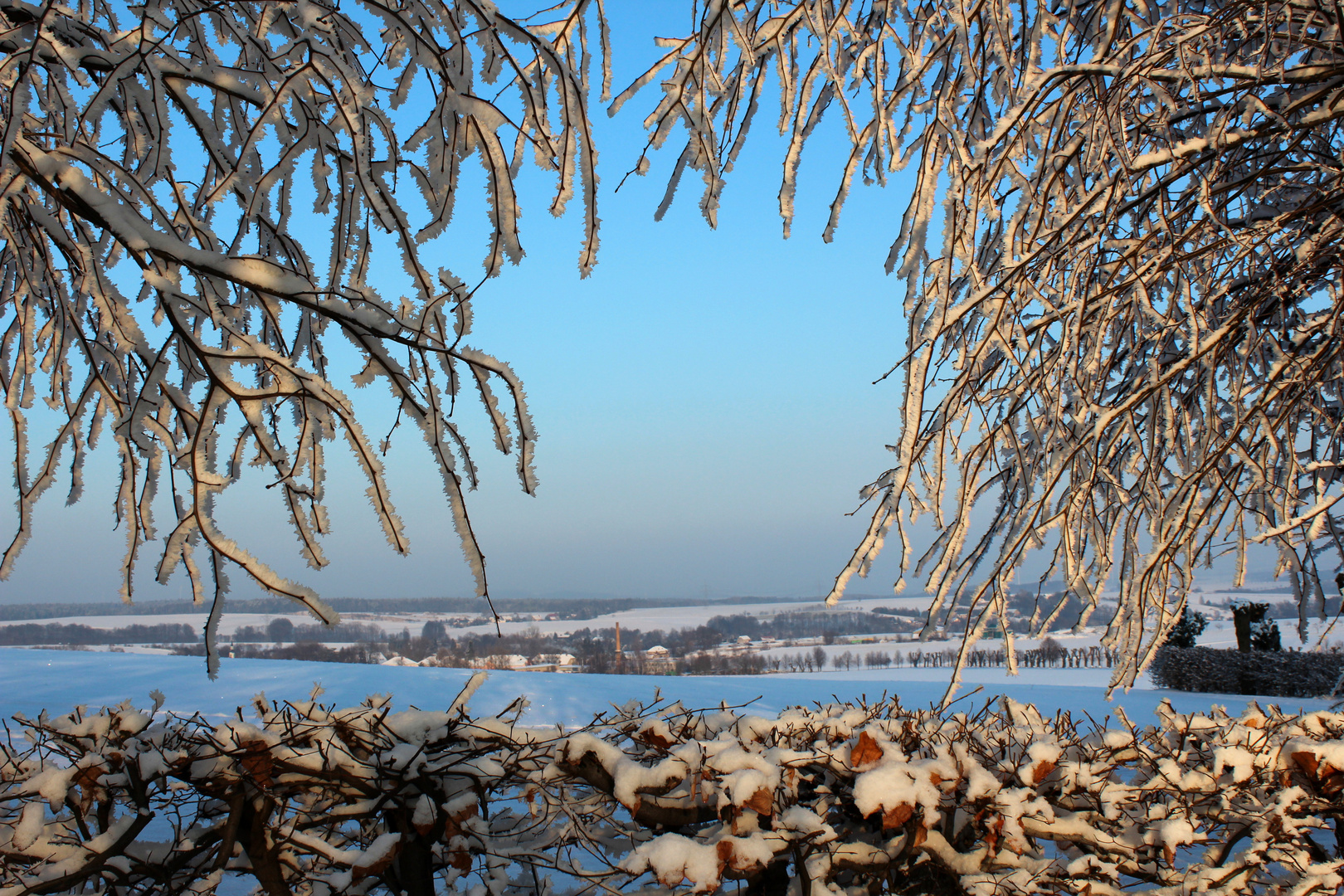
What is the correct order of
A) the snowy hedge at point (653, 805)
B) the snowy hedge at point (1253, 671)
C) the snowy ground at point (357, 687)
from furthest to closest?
the snowy hedge at point (1253, 671) → the snowy ground at point (357, 687) → the snowy hedge at point (653, 805)

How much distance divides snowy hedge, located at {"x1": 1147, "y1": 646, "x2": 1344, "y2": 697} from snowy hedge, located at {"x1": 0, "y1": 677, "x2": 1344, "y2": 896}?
1000 cm

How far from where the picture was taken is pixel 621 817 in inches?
78.5

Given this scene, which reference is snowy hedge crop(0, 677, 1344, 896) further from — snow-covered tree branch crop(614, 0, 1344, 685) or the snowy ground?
the snowy ground

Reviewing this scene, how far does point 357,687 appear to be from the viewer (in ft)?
15.3

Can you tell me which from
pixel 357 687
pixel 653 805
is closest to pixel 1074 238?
pixel 653 805

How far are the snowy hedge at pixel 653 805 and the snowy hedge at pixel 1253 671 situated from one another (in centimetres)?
1000

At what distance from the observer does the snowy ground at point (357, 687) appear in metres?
3.81

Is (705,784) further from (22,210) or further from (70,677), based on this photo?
(70,677)

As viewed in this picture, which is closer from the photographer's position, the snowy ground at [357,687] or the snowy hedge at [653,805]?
the snowy hedge at [653,805]

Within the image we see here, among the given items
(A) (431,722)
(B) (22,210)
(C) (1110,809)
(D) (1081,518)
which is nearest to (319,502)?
(A) (431,722)

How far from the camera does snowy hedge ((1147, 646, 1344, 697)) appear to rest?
938 centimetres

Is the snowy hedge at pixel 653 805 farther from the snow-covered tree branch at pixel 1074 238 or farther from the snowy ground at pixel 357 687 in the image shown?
the snowy ground at pixel 357 687

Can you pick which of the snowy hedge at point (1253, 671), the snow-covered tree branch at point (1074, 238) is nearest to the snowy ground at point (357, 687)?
the snow-covered tree branch at point (1074, 238)

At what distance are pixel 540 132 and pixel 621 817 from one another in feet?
5.63
